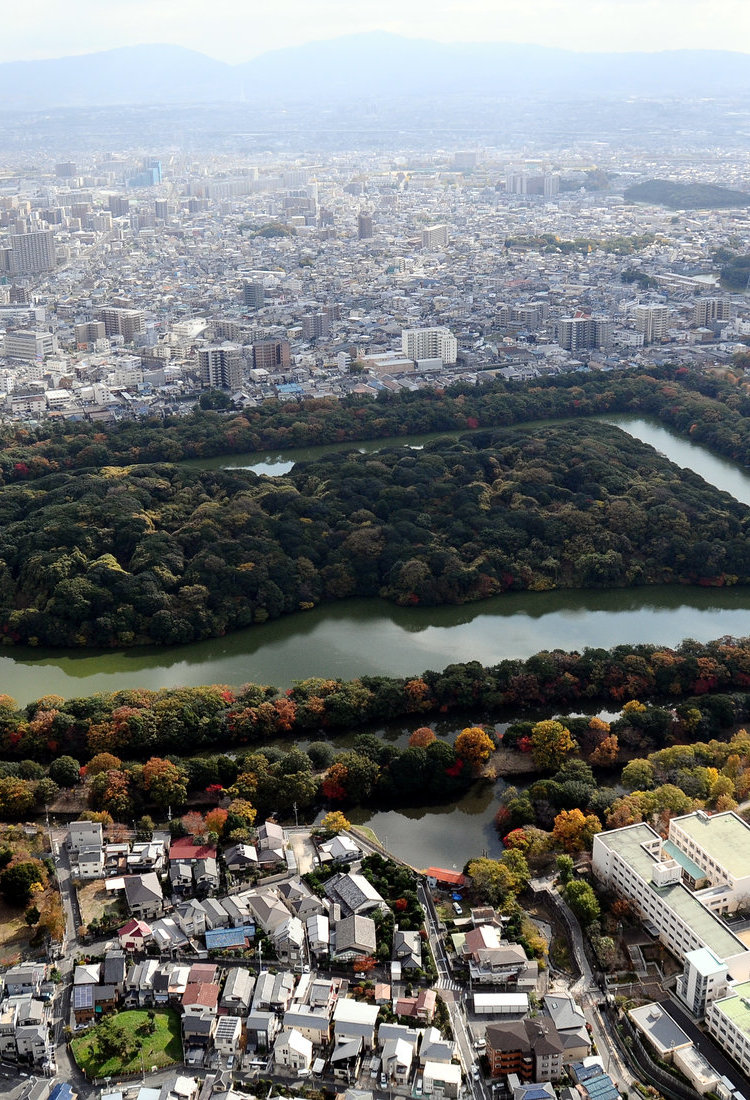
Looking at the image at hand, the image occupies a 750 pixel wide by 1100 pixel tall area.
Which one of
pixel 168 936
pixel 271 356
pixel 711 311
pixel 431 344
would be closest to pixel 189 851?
pixel 168 936

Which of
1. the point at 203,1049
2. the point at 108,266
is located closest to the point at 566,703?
the point at 203,1049

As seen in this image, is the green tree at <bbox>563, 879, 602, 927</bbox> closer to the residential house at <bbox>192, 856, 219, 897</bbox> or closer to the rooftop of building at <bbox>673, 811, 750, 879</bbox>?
the rooftop of building at <bbox>673, 811, 750, 879</bbox>

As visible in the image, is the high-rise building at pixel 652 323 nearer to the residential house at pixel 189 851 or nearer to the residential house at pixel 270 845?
the residential house at pixel 270 845

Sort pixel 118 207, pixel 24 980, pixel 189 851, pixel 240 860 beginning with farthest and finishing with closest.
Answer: pixel 118 207
pixel 189 851
pixel 240 860
pixel 24 980

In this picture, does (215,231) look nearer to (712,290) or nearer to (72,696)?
(712,290)

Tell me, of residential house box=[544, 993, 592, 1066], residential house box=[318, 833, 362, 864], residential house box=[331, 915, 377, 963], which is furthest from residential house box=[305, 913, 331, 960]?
residential house box=[544, 993, 592, 1066]

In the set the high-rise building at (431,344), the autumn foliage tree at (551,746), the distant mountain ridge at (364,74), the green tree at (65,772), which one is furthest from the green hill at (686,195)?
the distant mountain ridge at (364,74)

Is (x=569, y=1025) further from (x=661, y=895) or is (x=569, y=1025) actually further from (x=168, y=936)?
(x=168, y=936)
